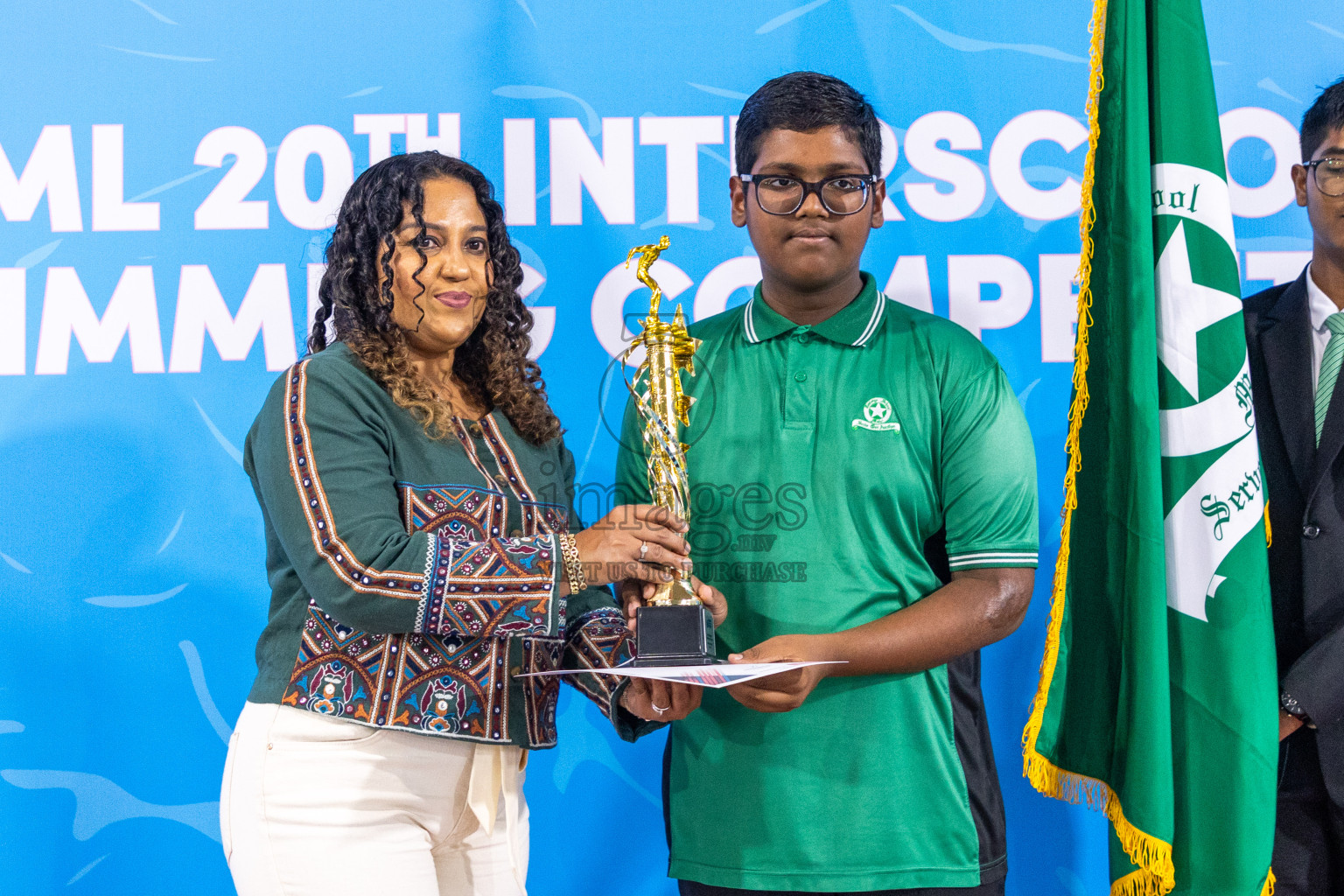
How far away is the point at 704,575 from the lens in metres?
1.81

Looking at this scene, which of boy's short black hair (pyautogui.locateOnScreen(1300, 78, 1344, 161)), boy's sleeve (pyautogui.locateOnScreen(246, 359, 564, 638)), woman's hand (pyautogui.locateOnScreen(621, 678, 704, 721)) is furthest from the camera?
boy's short black hair (pyautogui.locateOnScreen(1300, 78, 1344, 161))

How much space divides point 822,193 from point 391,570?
87 cm

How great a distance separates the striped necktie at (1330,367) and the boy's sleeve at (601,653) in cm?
114

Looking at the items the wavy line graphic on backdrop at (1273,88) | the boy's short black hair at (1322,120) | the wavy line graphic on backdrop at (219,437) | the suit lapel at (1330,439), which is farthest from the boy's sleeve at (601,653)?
the wavy line graphic on backdrop at (1273,88)

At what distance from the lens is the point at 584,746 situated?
2475 millimetres

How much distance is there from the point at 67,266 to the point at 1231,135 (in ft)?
8.32

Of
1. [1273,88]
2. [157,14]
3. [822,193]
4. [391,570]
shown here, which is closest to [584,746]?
[391,570]

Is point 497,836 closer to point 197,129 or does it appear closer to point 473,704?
point 473,704

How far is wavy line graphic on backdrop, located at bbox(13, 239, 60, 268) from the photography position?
2463 millimetres

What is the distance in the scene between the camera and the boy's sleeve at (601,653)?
1766 mm

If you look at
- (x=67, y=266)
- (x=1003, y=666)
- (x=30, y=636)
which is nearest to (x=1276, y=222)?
(x=1003, y=666)

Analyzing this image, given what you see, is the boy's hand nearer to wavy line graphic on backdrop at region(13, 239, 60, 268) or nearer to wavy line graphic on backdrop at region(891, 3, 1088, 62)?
wavy line graphic on backdrop at region(891, 3, 1088, 62)

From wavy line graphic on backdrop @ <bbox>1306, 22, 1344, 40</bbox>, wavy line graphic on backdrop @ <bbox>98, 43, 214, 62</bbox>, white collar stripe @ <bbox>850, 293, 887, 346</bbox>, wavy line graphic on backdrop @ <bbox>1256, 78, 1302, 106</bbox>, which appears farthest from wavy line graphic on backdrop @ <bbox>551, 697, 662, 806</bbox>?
wavy line graphic on backdrop @ <bbox>1306, 22, 1344, 40</bbox>

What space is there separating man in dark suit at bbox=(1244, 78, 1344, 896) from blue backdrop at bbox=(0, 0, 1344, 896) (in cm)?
Answer: 62
